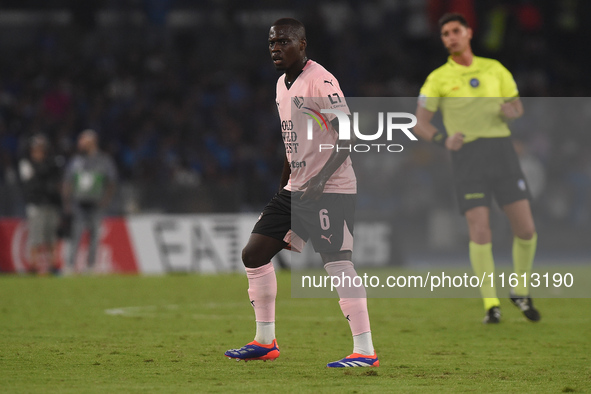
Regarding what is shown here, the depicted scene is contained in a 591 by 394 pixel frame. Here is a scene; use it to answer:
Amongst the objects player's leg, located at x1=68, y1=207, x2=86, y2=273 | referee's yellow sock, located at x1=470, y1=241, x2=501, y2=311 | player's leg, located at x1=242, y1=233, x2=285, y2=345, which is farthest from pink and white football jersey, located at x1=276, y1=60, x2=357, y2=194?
player's leg, located at x1=68, y1=207, x2=86, y2=273

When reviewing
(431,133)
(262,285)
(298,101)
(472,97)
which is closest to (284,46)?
(298,101)

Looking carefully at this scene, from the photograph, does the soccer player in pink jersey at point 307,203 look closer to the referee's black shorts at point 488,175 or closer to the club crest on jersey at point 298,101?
the club crest on jersey at point 298,101

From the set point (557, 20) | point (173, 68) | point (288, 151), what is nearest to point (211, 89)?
point (173, 68)

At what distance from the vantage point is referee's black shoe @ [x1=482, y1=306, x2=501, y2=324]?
8078 mm

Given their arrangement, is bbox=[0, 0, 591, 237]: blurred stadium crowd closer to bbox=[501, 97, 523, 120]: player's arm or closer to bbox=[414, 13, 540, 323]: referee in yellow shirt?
bbox=[414, 13, 540, 323]: referee in yellow shirt

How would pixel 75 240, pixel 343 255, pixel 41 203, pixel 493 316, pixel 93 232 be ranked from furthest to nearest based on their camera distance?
pixel 75 240 < pixel 93 232 < pixel 41 203 < pixel 493 316 < pixel 343 255

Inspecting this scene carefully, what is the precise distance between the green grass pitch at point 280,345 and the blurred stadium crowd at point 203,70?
6.01 m

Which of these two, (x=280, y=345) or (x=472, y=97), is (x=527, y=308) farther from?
(x=280, y=345)

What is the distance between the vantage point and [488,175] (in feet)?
27.1

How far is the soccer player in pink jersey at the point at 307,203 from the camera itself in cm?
547

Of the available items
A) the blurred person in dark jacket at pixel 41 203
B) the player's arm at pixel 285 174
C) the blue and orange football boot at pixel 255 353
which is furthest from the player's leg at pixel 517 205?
the blurred person in dark jacket at pixel 41 203

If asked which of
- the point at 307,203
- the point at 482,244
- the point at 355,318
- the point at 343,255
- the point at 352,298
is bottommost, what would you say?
the point at 355,318

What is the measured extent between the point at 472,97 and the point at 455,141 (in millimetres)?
446

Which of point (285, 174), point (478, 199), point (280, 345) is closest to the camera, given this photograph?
point (285, 174)
